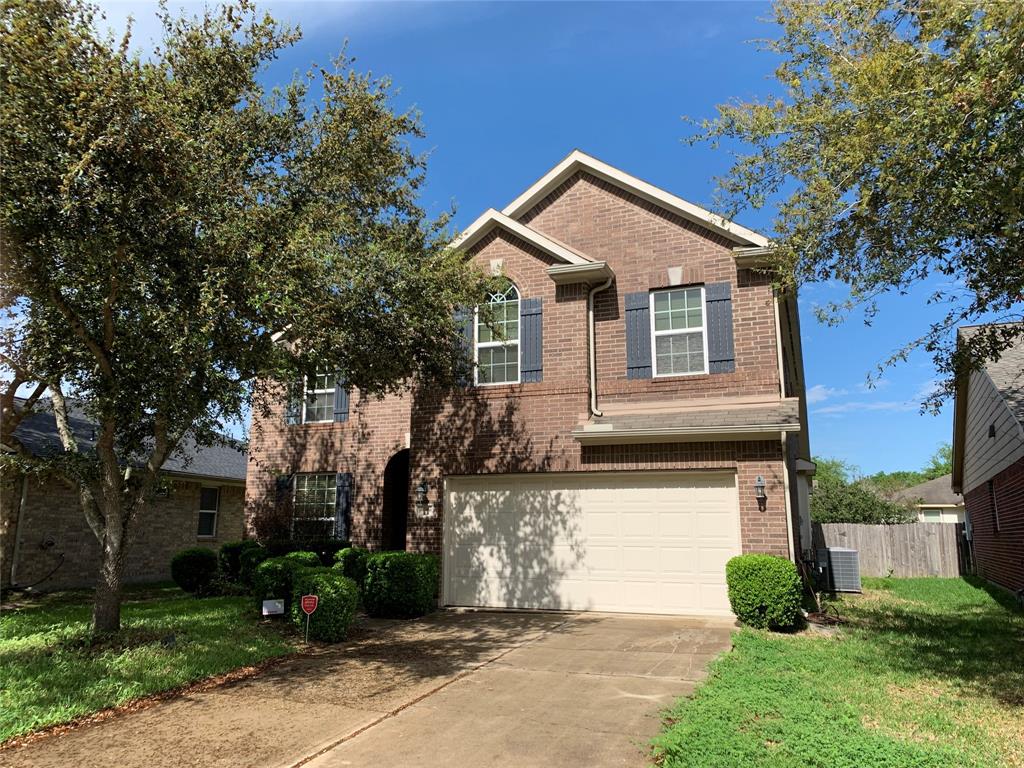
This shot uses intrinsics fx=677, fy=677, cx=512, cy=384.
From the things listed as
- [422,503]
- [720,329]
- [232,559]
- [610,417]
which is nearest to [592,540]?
[610,417]

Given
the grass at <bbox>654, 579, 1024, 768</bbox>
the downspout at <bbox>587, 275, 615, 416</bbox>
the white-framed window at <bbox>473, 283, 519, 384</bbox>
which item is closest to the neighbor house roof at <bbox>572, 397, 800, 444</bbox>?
the downspout at <bbox>587, 275, 615, 416</bbox>

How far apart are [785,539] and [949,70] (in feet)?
23.1

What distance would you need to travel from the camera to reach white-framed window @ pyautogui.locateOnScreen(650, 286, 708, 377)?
12.5 metres

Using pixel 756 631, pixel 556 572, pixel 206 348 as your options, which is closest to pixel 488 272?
pixel 556 572

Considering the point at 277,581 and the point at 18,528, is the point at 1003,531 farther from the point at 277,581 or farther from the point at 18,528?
the point at 18,528

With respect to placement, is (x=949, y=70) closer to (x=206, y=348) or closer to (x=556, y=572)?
(x=206, y=348)

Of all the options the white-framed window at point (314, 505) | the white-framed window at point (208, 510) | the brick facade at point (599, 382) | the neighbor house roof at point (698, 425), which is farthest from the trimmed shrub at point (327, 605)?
the white-framed window at point (208, 510)

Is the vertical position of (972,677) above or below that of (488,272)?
below

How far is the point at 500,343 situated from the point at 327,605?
596 cm

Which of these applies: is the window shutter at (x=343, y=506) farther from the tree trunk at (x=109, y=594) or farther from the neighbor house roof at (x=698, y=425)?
the tree trunk at (x=109, y=594)

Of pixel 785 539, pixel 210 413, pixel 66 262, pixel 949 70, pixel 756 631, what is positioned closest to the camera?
pixel 949 70

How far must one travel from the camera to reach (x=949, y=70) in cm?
679

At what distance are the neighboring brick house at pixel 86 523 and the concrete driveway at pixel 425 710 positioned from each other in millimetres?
4842

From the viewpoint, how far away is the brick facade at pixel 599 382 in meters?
11.7
